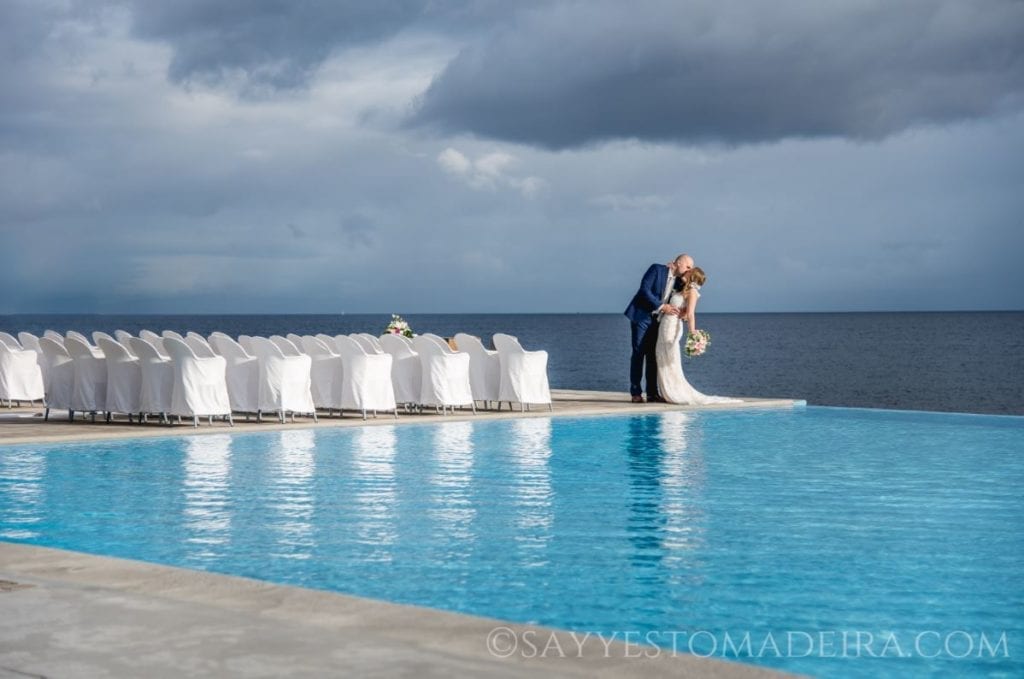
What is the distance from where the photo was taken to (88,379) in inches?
585

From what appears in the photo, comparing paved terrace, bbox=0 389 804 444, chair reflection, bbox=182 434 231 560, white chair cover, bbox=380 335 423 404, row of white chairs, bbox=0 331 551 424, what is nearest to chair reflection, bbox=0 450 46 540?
chair reflection, bbox=182 434 231 560

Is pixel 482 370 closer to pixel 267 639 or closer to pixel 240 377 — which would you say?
pixel 240 377

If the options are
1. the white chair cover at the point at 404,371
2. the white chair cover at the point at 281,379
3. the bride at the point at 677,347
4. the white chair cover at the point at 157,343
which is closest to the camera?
the white chair cover at the point at 157,343

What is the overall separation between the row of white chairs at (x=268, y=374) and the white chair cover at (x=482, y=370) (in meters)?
0.01

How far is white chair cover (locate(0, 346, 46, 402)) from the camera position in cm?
1753

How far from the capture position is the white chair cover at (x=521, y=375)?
669 inches

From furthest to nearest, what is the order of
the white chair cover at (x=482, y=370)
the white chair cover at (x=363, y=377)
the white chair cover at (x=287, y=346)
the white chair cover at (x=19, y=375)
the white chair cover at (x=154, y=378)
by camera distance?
the white chair cover at (x=19, y=375) < the white chair cover at (x=482, y=370) < the white chair cover at (x=287, y=346) < the white chair cover at (x=363, y=377) < the white chair cover at (x=154, y=378)

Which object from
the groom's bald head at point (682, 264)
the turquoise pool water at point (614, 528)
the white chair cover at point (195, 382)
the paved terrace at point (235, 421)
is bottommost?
the turquoise pool water at point (614, 528)

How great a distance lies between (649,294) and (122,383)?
7.76m

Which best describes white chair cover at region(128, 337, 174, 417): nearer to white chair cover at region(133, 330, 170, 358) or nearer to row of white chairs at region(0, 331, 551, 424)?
row of white chairs at region(0, 331, 551, 424)

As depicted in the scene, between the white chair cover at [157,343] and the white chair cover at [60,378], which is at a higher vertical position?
the white chair cover at [157,343]

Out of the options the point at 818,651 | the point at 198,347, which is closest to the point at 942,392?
the point at 198,347

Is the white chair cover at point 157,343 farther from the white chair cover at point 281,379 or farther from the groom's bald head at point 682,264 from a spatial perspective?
the groom's bald head at point 682,264

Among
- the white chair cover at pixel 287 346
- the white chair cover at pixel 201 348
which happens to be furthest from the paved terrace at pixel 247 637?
the white chair cover at pixel 287 346
